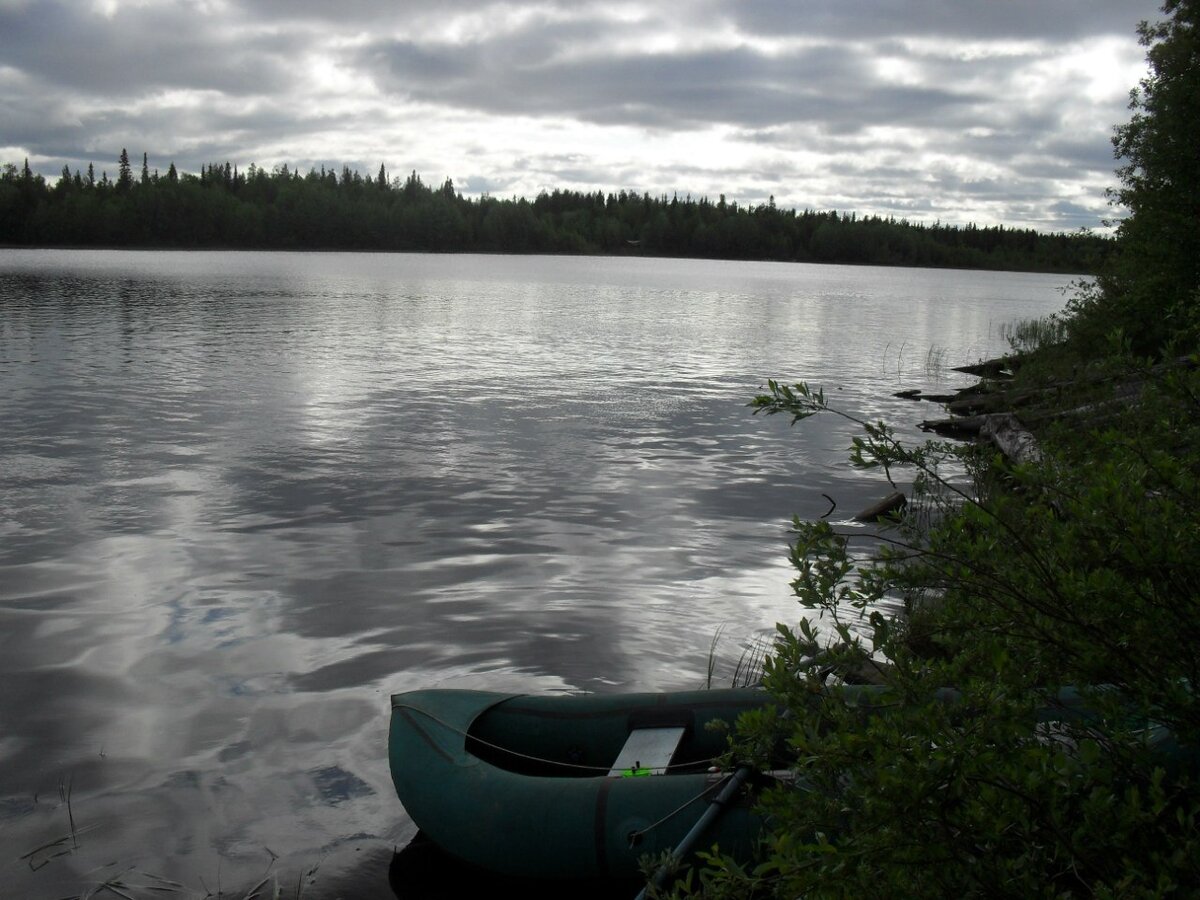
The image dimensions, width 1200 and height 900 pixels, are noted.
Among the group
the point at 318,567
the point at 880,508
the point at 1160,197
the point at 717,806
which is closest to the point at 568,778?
the point at 717,806

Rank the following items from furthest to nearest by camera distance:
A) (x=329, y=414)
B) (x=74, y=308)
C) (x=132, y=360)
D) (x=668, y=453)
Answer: (x=74, y=308), (x=132, y=360), (x=329, y=414), (x=668, y=453)

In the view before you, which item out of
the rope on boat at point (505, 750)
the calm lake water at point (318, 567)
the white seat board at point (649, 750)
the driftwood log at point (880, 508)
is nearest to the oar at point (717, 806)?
the white seat board at point (649, 750)

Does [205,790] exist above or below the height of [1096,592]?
below

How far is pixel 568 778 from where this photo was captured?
18.3 ft

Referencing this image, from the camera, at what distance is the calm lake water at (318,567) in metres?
6.67

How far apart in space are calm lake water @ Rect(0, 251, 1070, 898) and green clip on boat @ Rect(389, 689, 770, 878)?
80 cm

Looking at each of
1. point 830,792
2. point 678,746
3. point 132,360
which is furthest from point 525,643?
point 132,360

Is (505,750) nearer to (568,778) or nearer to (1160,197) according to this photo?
(568,778)

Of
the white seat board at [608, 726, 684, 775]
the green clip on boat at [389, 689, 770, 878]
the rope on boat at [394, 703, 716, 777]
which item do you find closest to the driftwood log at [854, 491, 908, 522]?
the green clip on boat at [389, 689, 770, 878]

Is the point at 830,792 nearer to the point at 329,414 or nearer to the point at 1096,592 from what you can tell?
the point at 1096,592

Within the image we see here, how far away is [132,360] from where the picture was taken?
28.0 m

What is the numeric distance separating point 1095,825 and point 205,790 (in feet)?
18.8

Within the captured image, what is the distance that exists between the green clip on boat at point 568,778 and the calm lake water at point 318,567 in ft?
2.61

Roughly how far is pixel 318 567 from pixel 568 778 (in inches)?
251
